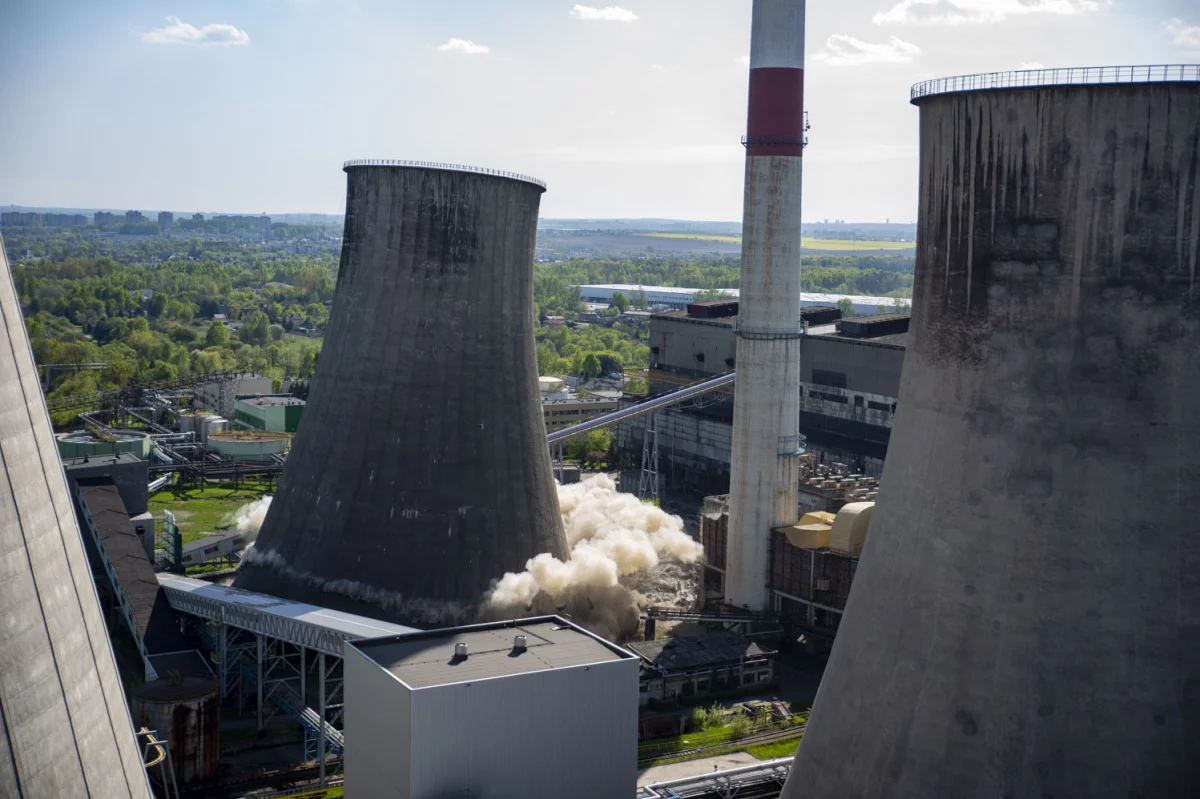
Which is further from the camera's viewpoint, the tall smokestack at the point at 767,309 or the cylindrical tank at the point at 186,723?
the tall smokestack at the point at 767,309

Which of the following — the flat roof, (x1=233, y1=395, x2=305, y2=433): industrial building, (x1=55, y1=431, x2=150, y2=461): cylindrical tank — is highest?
the flat roof

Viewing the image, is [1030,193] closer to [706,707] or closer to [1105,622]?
[1105,622]

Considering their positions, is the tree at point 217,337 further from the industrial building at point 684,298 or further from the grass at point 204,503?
the industrial building at point 684,298

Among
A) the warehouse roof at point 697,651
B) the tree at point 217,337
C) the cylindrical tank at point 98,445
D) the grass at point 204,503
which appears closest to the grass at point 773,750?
the warehouse roof at point 697,651

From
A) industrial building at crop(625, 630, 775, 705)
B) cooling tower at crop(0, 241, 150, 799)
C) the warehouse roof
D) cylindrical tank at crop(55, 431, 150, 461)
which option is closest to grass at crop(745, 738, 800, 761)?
industrial building at crop(625, 630, 775, 705)

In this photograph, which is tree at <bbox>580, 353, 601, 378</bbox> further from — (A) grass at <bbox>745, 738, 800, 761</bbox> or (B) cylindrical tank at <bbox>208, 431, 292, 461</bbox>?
(A) grass at <bbox>745, 738, 800, 761</bbox>

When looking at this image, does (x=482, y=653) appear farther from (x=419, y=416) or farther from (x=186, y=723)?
(x=419, y=416)
